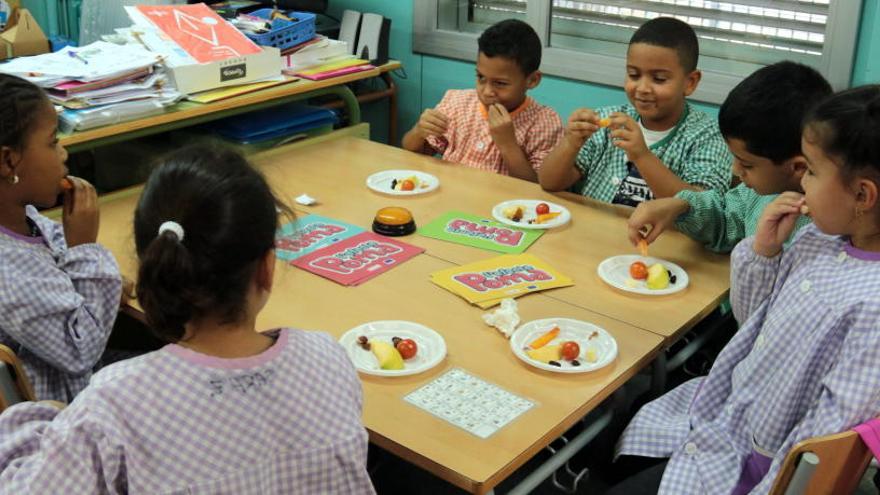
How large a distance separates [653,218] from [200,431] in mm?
1256

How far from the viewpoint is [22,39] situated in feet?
10.5

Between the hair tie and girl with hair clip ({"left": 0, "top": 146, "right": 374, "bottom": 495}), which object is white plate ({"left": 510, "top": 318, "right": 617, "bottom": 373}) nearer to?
girl with hair clip ({"left": 0, "top": 146, "right": 374, "bottom": 495})

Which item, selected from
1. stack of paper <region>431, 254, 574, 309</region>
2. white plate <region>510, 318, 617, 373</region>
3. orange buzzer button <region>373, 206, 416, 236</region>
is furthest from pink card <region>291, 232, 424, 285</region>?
white plate <region>510, 318, 617, 373</region>

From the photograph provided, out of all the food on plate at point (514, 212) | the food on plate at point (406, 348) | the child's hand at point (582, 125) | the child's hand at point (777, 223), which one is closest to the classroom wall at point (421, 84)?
the child's hand at point (582, 125)

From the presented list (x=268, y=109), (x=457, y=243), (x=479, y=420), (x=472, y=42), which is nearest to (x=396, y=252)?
(x=457, y=243)

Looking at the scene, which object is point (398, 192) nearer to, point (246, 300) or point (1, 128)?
point (1, 128)

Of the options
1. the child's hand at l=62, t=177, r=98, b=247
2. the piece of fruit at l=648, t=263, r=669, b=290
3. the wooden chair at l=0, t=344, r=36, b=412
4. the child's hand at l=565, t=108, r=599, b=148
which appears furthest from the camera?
the child's hand at l=565, t=108, r=599, b=148

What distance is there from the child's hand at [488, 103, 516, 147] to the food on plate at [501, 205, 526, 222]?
34 cm

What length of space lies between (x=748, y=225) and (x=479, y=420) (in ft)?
3.00

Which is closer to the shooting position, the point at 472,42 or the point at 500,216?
the point at 500,216

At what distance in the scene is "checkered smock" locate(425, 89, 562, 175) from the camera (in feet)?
8.83

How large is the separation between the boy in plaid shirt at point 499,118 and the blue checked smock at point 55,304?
1.21 metres

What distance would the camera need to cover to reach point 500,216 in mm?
2234

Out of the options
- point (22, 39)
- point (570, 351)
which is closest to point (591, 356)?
point (570, 351)
